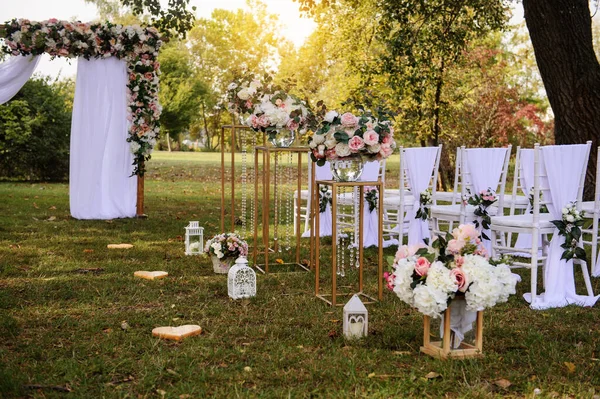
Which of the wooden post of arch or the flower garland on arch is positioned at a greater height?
the flower garland on arch

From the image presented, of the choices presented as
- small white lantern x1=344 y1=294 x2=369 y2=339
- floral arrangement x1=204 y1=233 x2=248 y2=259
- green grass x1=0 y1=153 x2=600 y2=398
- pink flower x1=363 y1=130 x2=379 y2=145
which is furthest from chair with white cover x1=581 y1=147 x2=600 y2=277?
floral arrangement x1=204 y1=233 x2=248 y2=259

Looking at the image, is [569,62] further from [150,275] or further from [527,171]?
[150,275]

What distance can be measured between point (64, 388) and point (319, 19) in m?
16.0

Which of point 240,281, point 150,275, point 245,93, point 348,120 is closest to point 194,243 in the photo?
point 150,275

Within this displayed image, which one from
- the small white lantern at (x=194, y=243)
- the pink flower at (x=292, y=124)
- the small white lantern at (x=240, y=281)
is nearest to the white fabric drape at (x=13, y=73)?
the small white lantern at (x=194, y=243)

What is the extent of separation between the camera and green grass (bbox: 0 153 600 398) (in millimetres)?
3371

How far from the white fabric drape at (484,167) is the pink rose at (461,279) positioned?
114 inches

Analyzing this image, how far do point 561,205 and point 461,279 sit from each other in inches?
82.5

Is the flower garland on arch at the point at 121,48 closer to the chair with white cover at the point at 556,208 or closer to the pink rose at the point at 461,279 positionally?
the chair with white cover at the point at 556,208

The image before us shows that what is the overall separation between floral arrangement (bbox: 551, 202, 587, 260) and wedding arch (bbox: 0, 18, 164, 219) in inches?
258

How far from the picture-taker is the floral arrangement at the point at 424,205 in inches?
293

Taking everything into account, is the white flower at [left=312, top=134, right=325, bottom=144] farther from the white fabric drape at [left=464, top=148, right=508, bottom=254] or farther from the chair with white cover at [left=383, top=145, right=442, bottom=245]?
the chair with white cover at [left=383, top=145, right=442, bottom=245]

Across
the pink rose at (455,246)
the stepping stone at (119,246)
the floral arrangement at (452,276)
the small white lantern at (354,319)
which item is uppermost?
the pink rose at (455,246)

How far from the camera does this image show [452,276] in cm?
365
